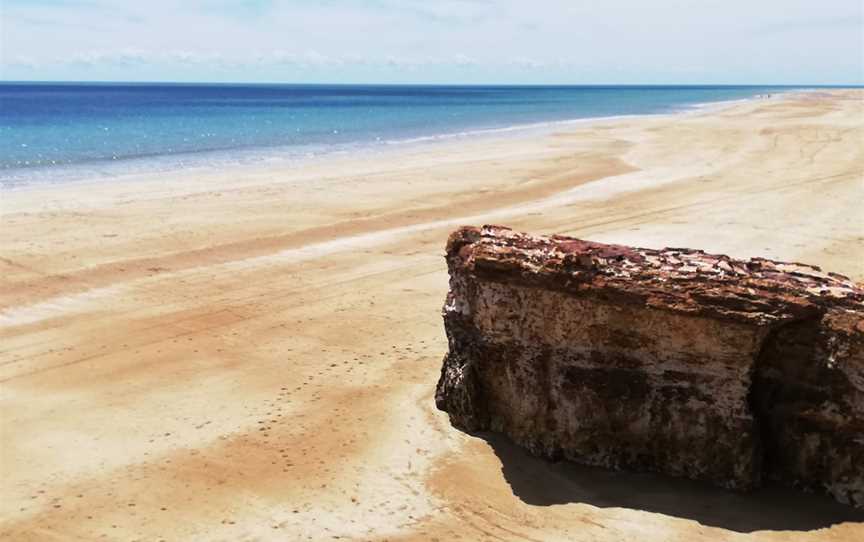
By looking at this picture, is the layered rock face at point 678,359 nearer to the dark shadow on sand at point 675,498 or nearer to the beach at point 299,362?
the dark shadow on sand at point 675,498

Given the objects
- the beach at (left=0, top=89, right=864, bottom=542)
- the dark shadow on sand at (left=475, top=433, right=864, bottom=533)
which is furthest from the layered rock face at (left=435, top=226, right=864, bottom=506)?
the beach at (left=0, top=89, right=864, bottom=542)

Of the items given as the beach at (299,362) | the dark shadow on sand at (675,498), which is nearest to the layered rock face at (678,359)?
the dark shadow on sand at (675,498)

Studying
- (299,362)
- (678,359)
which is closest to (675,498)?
(678,359)

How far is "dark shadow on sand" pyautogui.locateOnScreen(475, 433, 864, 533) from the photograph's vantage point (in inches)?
229

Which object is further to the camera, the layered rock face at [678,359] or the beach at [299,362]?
the beach at [299,362]

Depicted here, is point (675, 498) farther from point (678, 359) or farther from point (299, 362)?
point (299, 362)

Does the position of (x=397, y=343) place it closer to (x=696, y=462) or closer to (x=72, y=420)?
(x=72, y=420)

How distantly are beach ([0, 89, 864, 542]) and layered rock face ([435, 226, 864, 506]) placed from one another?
29 centimetres

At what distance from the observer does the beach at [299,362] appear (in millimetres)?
5996

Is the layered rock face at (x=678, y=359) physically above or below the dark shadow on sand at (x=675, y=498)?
above

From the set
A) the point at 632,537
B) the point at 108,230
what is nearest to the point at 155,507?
the point at 632,537

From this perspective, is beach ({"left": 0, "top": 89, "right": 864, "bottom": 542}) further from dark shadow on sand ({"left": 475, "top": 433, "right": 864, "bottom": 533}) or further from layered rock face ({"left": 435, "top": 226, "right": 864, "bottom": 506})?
layered rock face ({"left": 435, "top": 226, "right": 864, "bottom": 506})

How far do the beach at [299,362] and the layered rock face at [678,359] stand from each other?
29cm

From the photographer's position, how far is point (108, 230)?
16453 mm
